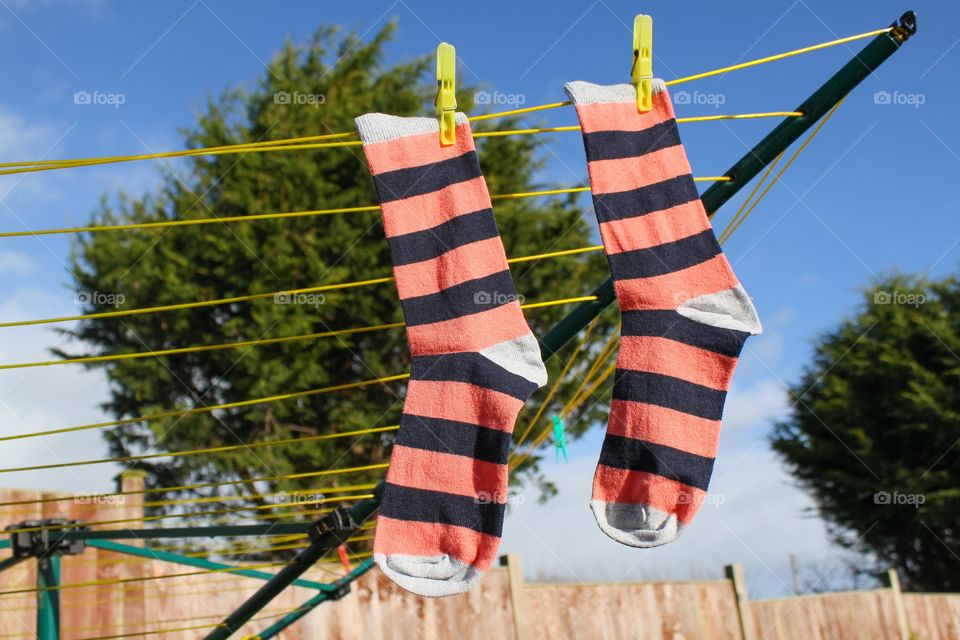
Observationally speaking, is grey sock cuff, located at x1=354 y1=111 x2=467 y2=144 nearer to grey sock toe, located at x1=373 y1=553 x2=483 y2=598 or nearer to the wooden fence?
grey sock toe, located at x1=373 y1=553 x2=483 y2=598

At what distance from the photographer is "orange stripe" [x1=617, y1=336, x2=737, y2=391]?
1.71m

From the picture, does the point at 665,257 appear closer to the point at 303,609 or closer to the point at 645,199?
the point at 645,199

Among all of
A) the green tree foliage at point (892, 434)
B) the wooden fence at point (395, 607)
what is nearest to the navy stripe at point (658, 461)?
the wooden fence at point (395, 607)

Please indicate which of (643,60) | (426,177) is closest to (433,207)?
(426,177)

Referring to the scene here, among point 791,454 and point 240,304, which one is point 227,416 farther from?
point 791,454

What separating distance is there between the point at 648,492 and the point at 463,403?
0.39 meters

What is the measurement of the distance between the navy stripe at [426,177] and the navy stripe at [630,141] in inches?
9.8

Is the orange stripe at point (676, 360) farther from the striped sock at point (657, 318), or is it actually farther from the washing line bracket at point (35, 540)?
the washing line bracket at point (35, 540)

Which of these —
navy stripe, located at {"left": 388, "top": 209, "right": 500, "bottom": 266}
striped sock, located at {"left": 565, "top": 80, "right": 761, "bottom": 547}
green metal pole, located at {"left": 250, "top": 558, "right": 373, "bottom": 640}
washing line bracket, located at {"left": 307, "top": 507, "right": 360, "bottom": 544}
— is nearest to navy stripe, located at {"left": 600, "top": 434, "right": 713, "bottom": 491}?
striped sock, located at {"left": 565, "top": 80, "right": 761, "bottom": 547}

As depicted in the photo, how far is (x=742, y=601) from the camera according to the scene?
212 inches

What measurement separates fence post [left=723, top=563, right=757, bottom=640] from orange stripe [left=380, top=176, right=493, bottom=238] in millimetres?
4319

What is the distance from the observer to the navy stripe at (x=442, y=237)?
1759 millimetres

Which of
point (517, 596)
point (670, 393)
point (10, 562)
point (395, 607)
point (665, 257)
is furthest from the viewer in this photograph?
point (517, 596)

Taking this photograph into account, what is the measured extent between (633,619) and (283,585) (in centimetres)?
324
